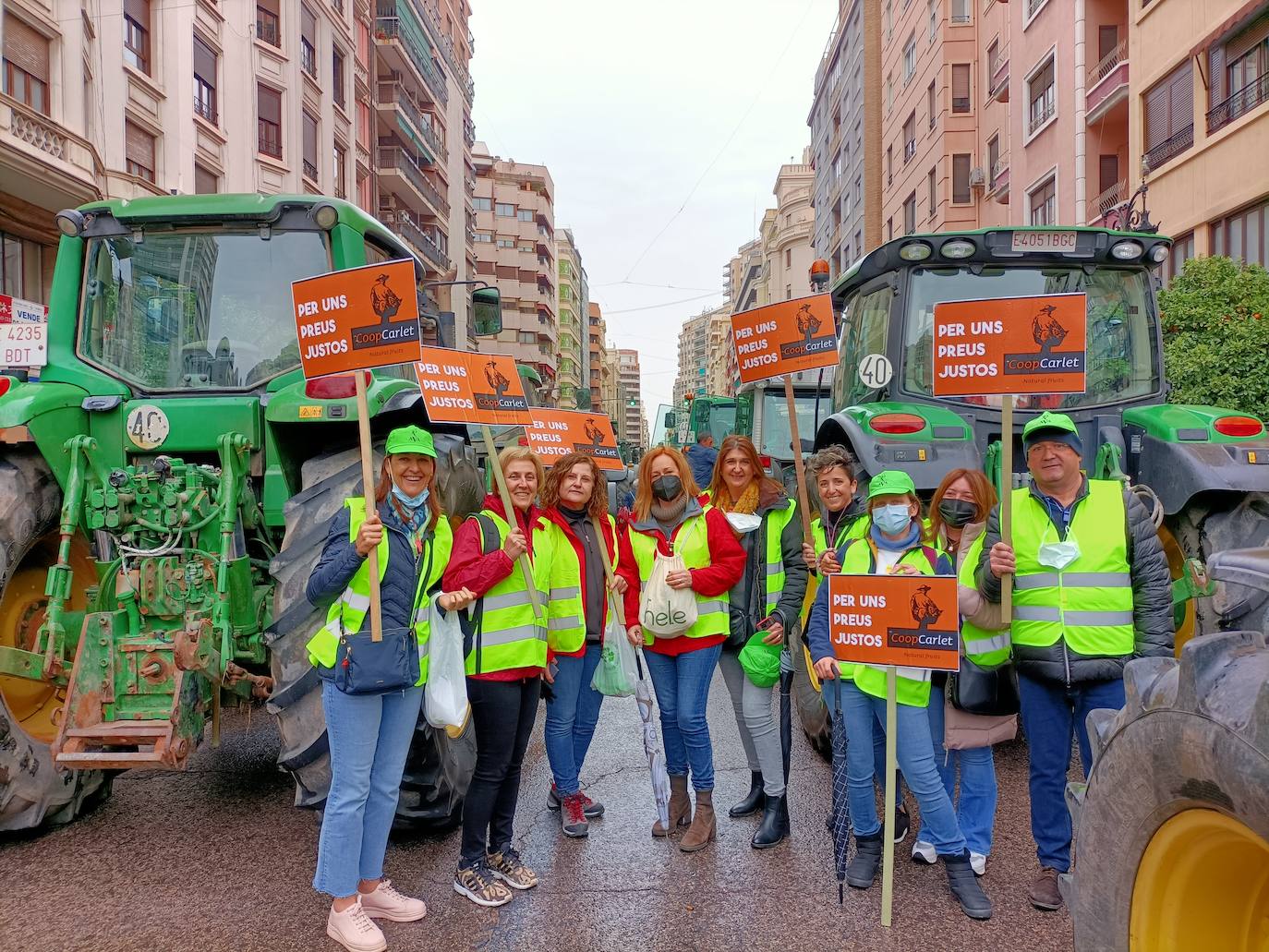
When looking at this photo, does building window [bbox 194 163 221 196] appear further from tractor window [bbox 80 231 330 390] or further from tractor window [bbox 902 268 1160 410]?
tractor window [bbox 902 268 1160 410]

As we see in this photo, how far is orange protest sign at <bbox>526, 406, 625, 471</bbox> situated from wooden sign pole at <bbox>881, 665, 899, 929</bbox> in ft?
10.7

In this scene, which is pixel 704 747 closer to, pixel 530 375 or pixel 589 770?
pixel 589 770

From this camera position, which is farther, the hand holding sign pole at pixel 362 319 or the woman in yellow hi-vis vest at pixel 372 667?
the hand holding sign pole at pixel 362 319

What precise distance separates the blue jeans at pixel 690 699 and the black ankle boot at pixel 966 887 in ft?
3.59

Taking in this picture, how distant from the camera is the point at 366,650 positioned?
359 centimetres

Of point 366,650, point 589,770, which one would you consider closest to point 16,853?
point 366,650

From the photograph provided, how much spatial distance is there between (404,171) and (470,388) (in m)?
35.2

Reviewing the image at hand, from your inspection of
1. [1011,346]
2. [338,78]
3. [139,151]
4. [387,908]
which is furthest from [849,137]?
[387,908]

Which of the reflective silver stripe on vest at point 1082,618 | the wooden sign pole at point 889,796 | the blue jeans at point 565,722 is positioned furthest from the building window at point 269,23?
the reflective silver stripe on vest at point 1082,618

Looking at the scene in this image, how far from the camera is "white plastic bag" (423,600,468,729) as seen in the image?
12.5 ft

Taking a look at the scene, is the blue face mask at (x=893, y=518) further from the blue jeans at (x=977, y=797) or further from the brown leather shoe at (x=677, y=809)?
the brown leather shoe at (x=677, y=809)

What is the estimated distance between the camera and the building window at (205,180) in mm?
22094

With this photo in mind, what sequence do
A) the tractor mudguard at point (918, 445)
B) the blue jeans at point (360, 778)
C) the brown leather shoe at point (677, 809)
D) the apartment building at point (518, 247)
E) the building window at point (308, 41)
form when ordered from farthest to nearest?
1. the apartment building at point (518, 247)
2. the building window at point (308, 41)
3. the tractor mudguard at point (918, 445)
4. the brown leather shoe at point (677, 809)
5. the blue jeans at point (360, 778)

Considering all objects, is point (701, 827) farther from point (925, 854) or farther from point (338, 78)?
point (338, 78)
